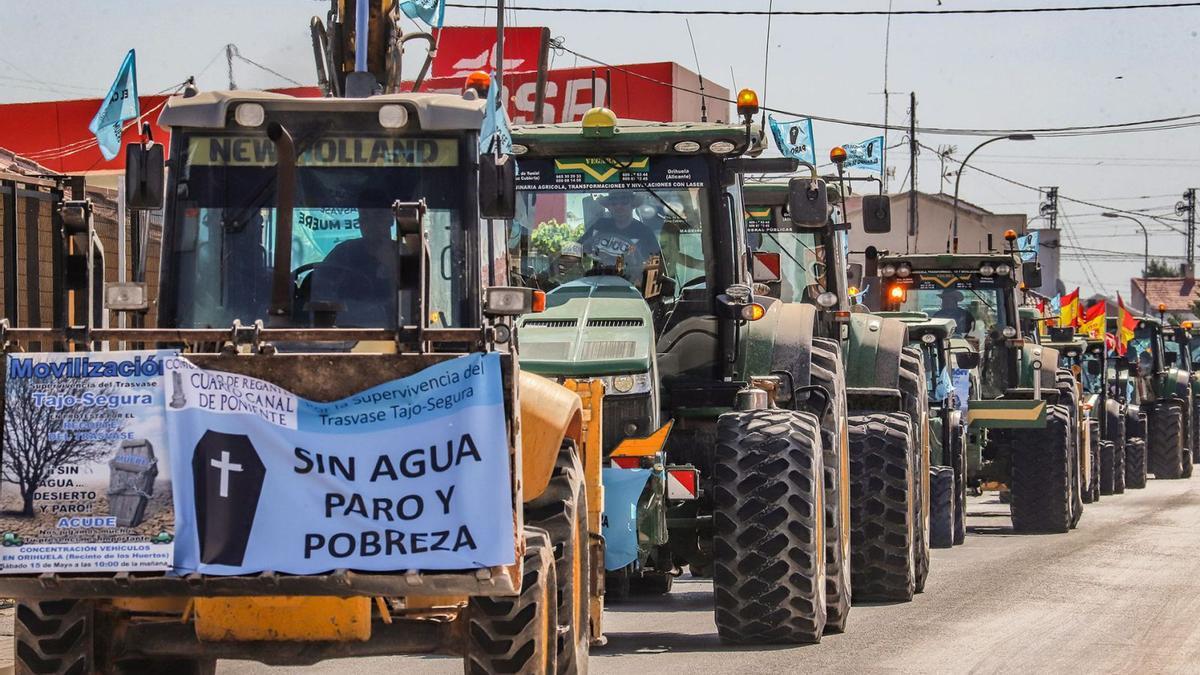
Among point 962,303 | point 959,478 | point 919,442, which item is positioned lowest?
point 959,478

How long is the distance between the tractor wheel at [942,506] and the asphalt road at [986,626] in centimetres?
25

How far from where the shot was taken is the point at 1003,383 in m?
22.3

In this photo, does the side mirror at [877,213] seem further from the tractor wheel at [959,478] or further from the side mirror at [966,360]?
the side mirror at [966,360]

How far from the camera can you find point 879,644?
10969 mm

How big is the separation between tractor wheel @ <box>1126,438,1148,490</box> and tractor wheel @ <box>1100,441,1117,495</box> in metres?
1.62

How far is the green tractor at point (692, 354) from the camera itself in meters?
10.6

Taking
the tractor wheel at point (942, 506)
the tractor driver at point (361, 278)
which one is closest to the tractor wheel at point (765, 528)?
the tractor driver at point (361, 278)

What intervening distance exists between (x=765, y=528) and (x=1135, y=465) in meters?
20.9

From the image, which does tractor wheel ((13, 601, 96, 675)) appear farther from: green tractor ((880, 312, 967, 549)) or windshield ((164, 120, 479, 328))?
green tractor ((880, 312, 967, 549))

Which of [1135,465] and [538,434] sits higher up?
[538,434]

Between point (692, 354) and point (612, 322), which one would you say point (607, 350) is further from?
point (692, 354)

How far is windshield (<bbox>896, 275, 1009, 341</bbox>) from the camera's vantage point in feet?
72.7

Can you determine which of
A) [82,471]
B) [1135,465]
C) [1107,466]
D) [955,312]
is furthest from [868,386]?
[1135,465]

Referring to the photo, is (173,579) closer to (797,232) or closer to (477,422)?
(477,422)
